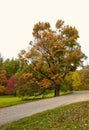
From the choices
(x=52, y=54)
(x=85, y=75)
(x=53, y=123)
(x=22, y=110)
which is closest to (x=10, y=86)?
(x=85, y=75)

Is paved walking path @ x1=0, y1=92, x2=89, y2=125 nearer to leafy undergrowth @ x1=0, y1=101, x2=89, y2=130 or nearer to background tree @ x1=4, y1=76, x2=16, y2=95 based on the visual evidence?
leafy undergrowth @ x1=0, y1=101, x2=89, y2=130

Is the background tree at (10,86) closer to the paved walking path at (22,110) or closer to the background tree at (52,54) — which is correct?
the background tree at (52,54)


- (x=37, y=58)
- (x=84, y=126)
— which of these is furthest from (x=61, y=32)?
(x=84, y=126)

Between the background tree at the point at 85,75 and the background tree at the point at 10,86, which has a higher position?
the background tree at the point at 85,75

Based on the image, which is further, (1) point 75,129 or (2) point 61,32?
(2) point 61,32

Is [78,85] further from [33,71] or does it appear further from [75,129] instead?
[75,129]

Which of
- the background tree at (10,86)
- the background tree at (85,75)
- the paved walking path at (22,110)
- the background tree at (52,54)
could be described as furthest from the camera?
the background tree at (85,75)

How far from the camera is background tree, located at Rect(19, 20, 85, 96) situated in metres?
41.2

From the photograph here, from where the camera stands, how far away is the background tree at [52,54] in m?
41.2

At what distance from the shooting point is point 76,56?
136 ft

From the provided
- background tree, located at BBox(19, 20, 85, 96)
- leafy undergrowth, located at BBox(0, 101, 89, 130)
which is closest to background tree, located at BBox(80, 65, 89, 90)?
background tree, located at BBox(19, 20, 85, 96)

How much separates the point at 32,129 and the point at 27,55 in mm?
29367

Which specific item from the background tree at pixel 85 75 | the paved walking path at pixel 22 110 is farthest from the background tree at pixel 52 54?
the background tree at pixel 85 75

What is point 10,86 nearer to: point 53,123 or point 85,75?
point 85,75
